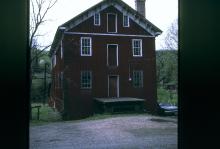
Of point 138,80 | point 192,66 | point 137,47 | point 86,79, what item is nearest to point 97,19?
point 137,47

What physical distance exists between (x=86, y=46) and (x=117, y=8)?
312cm

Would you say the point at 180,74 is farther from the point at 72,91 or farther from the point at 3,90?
the point at 72,91

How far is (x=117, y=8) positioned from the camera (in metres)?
20.2

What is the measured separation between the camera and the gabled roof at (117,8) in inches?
750

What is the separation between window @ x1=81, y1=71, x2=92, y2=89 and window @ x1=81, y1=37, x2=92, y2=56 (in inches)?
46.4

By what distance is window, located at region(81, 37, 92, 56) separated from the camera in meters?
19.8

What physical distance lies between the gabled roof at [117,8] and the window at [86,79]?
103 inches

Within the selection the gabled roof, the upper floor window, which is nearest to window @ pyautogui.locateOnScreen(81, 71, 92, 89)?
the gabled roof

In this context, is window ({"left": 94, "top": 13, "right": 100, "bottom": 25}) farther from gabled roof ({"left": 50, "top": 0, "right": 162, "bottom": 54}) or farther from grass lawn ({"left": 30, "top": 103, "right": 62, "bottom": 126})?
grass lawn ({"left": 30, "top": 103, "right": 62, "bottom": 126})

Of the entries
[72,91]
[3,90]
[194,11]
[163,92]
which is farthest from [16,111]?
[163,92]

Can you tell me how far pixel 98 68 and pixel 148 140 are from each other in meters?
11.8

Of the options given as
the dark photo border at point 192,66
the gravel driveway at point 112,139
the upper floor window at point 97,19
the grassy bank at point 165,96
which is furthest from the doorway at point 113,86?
the dark photo border at point 192,66

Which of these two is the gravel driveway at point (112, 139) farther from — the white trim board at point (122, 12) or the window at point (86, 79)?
the white trim board at point (122, 12)

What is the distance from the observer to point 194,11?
1446 mm
